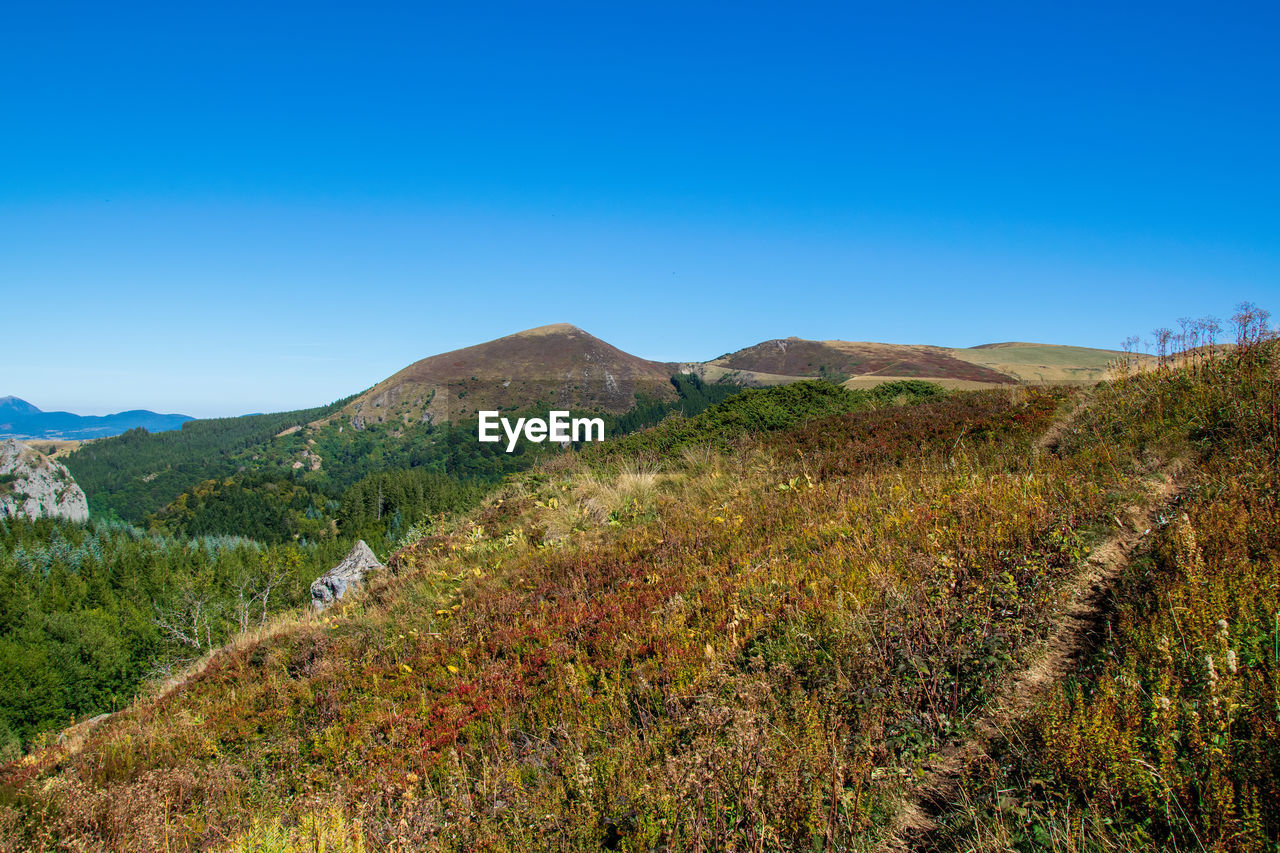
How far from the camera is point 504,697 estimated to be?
4.70 m

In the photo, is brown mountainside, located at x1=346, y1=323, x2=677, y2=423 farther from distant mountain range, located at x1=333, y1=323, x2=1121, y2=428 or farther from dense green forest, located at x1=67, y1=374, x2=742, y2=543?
dense green forest, located at x1=67, y1=374, x2=742, y2=543

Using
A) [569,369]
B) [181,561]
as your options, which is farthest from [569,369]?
[181,561]

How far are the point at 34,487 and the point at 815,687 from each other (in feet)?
590

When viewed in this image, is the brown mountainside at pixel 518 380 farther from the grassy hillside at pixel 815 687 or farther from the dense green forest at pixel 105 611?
the grassy hillside at pixel 815 687

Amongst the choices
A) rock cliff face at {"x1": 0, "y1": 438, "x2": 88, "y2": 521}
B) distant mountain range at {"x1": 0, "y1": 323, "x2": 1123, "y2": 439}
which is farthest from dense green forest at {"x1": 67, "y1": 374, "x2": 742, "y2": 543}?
rock cliff face at {"x1": 0, "y1": 438, "x2": 88, "y2": 521}

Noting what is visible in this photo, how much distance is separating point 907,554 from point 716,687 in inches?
84.7

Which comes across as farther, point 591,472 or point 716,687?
point 591,472

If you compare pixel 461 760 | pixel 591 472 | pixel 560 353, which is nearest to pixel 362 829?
pixel 461 760

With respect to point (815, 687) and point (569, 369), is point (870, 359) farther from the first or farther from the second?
point (815, 687)

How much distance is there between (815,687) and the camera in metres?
3.58

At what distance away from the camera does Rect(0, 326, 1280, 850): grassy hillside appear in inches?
96.6

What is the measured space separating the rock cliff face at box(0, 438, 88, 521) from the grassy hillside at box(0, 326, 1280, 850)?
157927 millimetres

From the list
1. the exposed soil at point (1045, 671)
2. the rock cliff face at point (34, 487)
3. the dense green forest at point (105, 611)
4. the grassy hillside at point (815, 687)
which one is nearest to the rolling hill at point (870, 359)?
the dense green forest at point (105, 611)

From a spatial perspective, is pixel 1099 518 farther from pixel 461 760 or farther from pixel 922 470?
pixel 461 760
